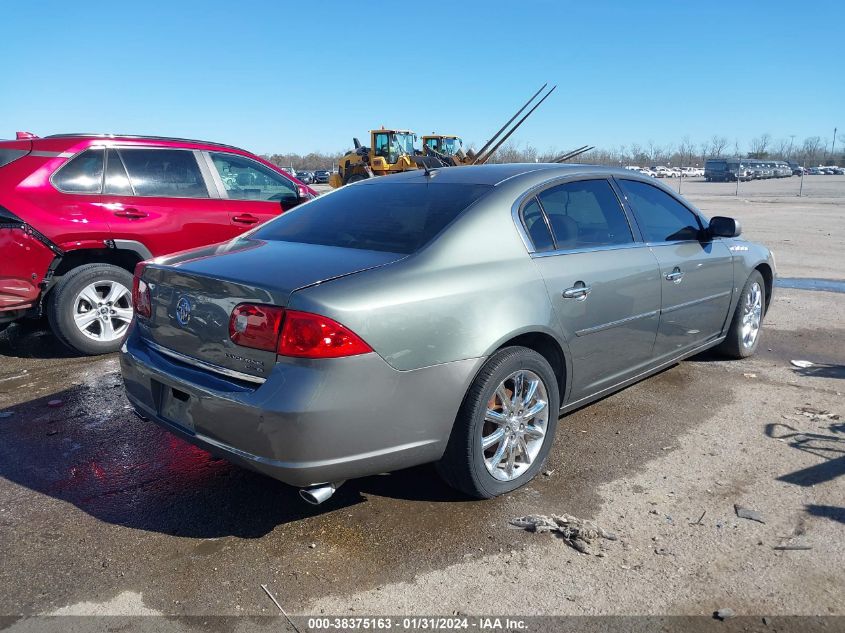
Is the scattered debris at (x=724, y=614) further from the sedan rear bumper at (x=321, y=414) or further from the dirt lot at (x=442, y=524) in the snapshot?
the sedan rear bumper at (x=321, y=414)

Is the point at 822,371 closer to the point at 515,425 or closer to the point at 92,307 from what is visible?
the point at 515,425

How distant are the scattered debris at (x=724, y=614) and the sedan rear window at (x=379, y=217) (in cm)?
191

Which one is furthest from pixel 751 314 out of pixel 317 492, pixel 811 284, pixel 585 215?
pixel 317 492

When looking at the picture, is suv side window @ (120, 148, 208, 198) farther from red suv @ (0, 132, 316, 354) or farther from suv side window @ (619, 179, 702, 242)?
suv side window @ (619, 179, 702, 242)

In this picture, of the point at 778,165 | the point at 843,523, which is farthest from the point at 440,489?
the point at 778,165

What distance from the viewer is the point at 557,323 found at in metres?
3.47

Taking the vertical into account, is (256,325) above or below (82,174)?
below

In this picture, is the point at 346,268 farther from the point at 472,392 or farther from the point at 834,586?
the point at 834,586

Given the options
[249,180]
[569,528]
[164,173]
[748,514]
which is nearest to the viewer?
[569,528]

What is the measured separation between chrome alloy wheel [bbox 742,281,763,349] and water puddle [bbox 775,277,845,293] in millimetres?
3507

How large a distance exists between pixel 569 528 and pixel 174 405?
186cm

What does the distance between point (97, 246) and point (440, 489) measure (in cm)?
389

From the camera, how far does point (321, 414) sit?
104 inches

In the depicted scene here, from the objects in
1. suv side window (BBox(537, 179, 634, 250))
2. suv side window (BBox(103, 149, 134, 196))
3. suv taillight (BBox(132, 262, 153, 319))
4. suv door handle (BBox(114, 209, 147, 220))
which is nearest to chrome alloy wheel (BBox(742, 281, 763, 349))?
suv side window (BBox(537, 179, 634, 250))
